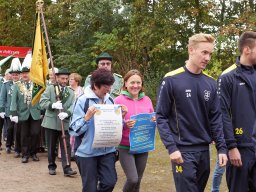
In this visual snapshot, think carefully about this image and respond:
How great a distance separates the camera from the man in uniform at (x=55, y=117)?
9062mm

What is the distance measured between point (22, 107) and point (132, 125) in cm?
504

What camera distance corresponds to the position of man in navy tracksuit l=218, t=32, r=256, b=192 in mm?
4969

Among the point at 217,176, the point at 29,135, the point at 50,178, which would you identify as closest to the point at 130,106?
the point at 217,176

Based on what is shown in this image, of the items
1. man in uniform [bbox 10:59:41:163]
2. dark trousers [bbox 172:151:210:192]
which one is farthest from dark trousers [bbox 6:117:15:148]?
dark trousers [bbox 172:151:210:192]

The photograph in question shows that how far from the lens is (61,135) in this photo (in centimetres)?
935

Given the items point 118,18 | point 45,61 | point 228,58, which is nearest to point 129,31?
point 118,18

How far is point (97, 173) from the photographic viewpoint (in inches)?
229

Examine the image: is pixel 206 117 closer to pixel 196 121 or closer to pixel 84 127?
pixel 196 121

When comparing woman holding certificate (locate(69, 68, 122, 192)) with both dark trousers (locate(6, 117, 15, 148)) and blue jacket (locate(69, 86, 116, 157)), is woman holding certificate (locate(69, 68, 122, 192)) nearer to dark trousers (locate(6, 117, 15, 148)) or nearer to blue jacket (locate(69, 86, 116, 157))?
blue jacket (locate(69, 86, 116, 157))

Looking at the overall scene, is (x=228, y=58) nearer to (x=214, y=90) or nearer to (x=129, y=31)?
(x=129, y=31)

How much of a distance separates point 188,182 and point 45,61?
611 cm

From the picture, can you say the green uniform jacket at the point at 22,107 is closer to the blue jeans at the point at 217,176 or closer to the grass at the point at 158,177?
the grass at the point at 158,177

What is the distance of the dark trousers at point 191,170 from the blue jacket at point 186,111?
0.23ft

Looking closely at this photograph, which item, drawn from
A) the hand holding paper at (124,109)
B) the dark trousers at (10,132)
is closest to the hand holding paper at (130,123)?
the hand holding paper at (124,109)
